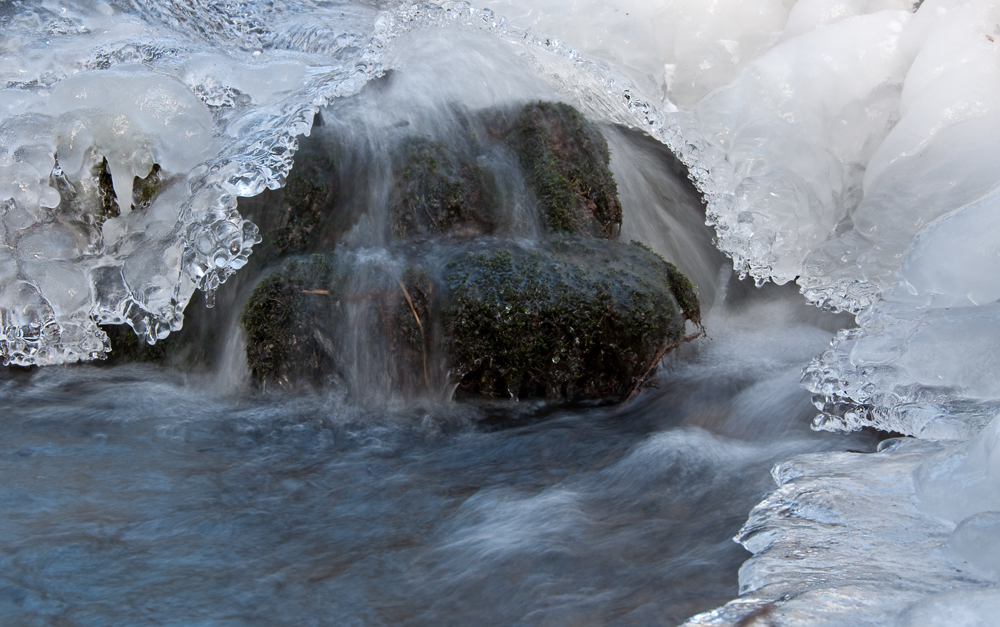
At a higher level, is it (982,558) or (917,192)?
(917,192)

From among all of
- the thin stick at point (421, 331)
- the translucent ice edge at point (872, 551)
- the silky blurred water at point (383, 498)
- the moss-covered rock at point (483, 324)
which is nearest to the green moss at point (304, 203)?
the moss-covered rock at point (483, 324)

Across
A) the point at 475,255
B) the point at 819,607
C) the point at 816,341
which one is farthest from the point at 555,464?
the point at 816,341

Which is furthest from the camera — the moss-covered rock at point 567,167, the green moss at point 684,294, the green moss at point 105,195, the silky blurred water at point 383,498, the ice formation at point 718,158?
the moss-covered rock at point 567,167

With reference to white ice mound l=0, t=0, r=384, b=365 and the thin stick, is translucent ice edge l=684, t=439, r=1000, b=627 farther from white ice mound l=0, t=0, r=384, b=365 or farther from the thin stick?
white ice mound l=0, t=0, r=384, b=365

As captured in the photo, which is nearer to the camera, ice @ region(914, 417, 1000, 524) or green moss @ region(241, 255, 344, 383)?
ice @ region(914, 417, 1000, 524)

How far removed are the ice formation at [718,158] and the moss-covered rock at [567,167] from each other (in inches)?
12.6

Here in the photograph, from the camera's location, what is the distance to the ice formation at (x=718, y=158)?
9.84 feet

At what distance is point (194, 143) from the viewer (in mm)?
4012

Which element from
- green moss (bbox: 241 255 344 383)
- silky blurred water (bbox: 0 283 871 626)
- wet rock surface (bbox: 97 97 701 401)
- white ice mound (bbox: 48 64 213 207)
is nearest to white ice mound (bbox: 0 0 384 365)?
white ice mound (bbox: 48 64 213 207)

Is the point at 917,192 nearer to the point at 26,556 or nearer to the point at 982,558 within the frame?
the point at 982,558

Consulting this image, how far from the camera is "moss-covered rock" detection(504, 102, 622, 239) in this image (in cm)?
460

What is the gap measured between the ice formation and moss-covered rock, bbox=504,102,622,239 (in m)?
0.32

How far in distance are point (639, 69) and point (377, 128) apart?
1.86 m

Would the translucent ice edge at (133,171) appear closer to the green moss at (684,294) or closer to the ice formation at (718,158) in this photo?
the ice formation at (718,158)
